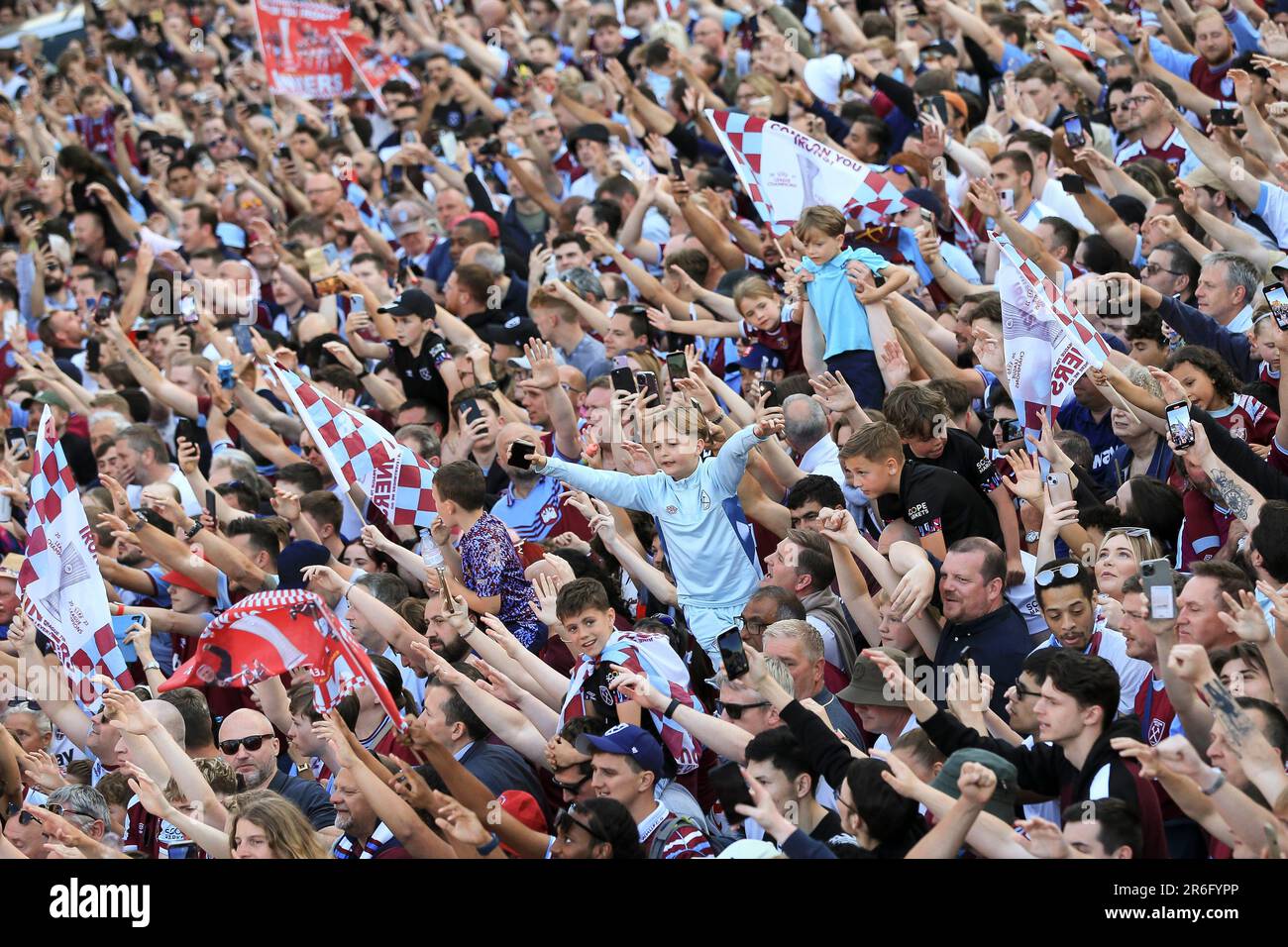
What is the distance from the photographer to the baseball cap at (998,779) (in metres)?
5.44

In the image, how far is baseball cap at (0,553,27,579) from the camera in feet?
31.4

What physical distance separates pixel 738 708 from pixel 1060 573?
134 centimetres

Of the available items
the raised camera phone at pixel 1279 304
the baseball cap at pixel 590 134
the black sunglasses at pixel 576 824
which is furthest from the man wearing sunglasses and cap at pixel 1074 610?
the baseball cap at pixel 590 134

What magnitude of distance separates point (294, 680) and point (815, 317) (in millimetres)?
3179

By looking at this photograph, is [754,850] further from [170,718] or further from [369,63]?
[369,63]

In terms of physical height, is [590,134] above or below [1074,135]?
below

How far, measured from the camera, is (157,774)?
23.1 ft

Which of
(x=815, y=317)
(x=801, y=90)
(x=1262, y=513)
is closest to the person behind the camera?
(x=1262, y=513)

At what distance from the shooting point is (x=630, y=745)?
6.23 m

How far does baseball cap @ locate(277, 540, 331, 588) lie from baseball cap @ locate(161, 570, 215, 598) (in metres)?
0.48

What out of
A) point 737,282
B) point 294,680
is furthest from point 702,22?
point 294,680

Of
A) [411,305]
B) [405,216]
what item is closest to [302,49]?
[405,216]
